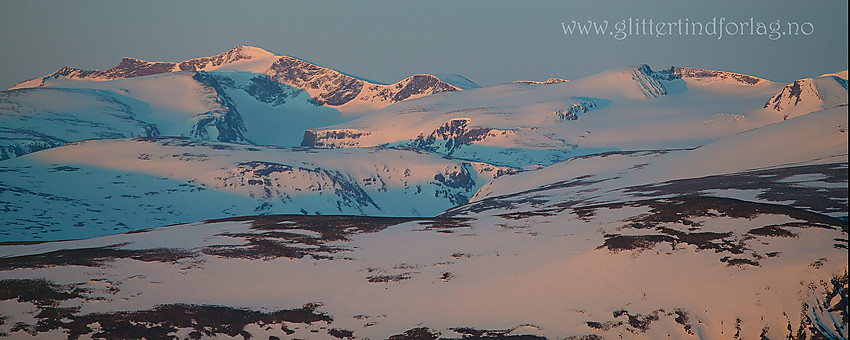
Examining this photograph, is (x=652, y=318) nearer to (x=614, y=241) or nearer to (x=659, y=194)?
(x=614, y=241)

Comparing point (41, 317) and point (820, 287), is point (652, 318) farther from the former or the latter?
point (41, 317)

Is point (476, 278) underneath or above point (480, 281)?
above

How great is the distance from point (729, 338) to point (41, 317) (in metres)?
54.5

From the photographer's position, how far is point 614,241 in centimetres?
7500

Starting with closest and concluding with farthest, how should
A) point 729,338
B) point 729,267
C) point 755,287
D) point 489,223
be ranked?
1. point 729,338
2. point 755,287
3. point 729,267
4. point 489,223

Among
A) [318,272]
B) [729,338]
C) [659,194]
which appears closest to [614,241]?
[729,338]

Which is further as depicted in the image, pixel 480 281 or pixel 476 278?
pixel 476 278

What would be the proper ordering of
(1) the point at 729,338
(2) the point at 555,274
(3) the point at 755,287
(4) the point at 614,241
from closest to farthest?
(1) the point at 729,338, (3) the point at 755,287, (2) the point at 555,274, (4) the point at 614,241

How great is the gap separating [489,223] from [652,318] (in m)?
37.3

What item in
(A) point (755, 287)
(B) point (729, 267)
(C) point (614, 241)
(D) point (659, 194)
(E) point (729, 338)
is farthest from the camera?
(D) point (659, 194)

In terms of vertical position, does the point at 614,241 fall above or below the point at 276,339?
above

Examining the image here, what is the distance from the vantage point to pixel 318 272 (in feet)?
246

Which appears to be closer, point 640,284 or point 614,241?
point 640,284

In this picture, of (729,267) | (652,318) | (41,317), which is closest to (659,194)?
(729,267)
